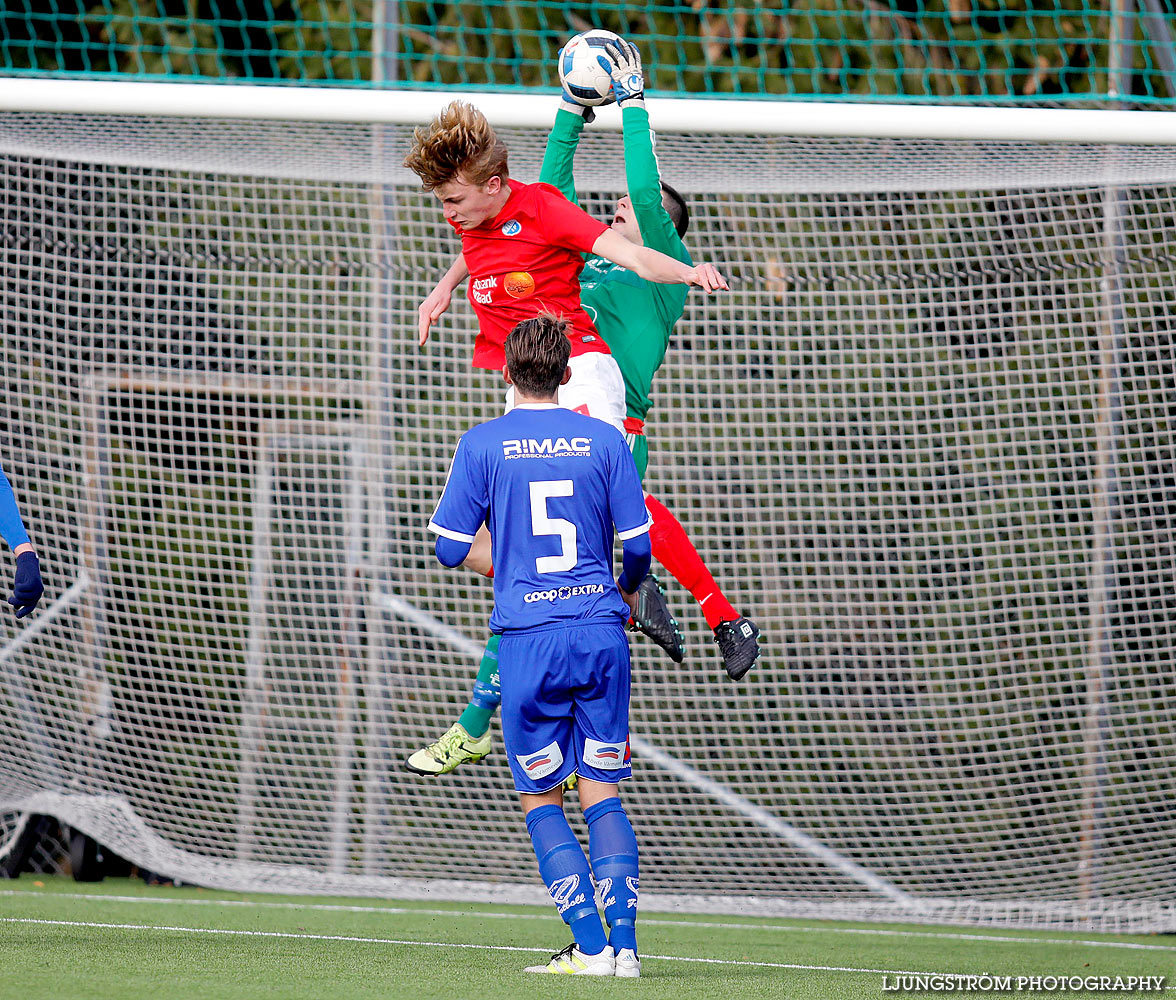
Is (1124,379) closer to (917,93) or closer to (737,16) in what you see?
(917,93)

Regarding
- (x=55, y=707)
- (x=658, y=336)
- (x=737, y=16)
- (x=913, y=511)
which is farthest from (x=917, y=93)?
(x=55, y=707)

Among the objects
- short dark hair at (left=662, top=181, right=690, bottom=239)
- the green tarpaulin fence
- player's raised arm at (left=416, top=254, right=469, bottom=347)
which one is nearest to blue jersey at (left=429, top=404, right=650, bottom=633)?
player's raised arm at (left=416, top=254, right=469, bottom=347)

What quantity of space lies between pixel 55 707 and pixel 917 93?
19.8ft

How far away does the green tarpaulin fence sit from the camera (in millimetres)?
8312

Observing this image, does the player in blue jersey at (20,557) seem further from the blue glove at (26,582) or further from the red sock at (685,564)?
the red sock at (685,564)

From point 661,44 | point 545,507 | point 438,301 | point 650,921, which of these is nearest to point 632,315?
point 438,301

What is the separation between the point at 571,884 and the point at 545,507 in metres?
1.05

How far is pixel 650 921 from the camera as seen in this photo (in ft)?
20.9

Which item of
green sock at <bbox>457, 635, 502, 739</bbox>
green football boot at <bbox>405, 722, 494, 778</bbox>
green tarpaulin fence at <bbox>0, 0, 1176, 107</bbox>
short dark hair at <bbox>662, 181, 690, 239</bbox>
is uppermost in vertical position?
green tarpaulin fence at <bbox>0, 0, 1176, 107</bbox>

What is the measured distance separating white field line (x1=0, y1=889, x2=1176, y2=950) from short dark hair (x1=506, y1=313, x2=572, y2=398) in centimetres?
315

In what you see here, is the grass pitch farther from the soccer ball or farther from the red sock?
the soccer ball

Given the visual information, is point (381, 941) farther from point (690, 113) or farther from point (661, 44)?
point (661, 44)

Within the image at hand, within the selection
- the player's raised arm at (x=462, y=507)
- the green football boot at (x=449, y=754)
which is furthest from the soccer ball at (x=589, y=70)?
the green football boot at (x=449, y=754)

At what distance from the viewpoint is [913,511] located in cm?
756
